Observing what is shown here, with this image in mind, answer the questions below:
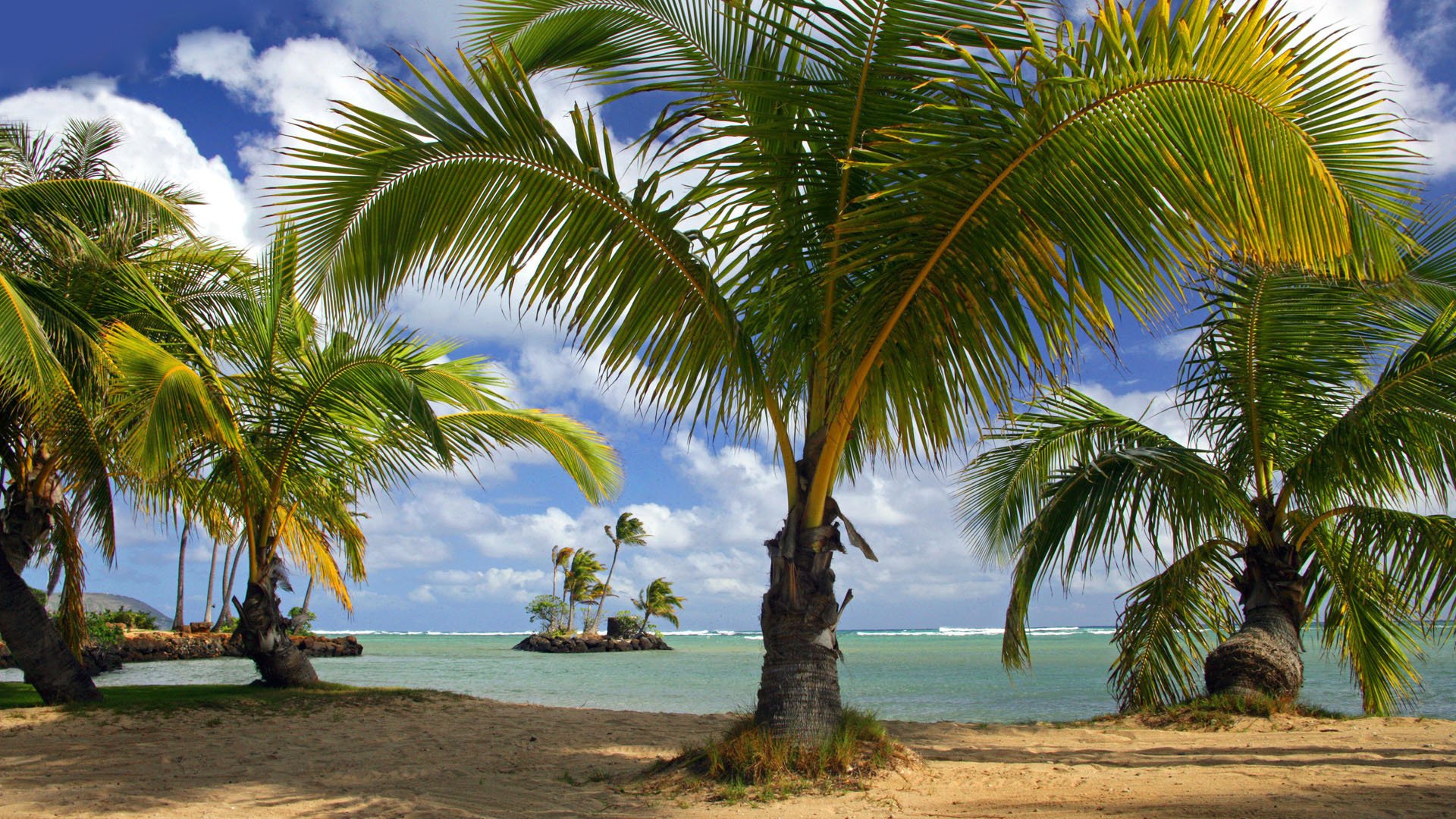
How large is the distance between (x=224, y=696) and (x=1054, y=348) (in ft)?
26.9

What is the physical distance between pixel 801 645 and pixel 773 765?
0.67m

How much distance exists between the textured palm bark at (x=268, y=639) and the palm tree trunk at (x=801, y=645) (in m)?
6.54

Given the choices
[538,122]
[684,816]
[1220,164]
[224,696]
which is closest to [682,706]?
[224,696]

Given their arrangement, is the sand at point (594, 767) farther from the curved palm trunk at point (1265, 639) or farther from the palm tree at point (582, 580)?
the palm tree at point (582, 580)

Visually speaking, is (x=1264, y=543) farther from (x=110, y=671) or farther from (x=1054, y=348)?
(x=110, y=671)

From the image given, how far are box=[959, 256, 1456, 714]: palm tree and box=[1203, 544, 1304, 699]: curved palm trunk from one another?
15 millimetres

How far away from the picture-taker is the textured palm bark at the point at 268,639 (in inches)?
362

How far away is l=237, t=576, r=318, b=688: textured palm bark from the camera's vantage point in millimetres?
9188

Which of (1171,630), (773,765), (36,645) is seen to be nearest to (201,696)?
(36,645)

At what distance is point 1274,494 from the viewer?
8.34 meters

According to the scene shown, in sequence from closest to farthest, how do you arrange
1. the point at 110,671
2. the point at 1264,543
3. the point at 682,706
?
the point at 1264,543, the point at 682,706, the point at 110,671

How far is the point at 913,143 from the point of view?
3939mm

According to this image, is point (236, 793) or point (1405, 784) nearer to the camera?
point (1405, 784)

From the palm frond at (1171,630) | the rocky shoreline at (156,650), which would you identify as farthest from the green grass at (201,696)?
the rocky shoreline at (156,650)
